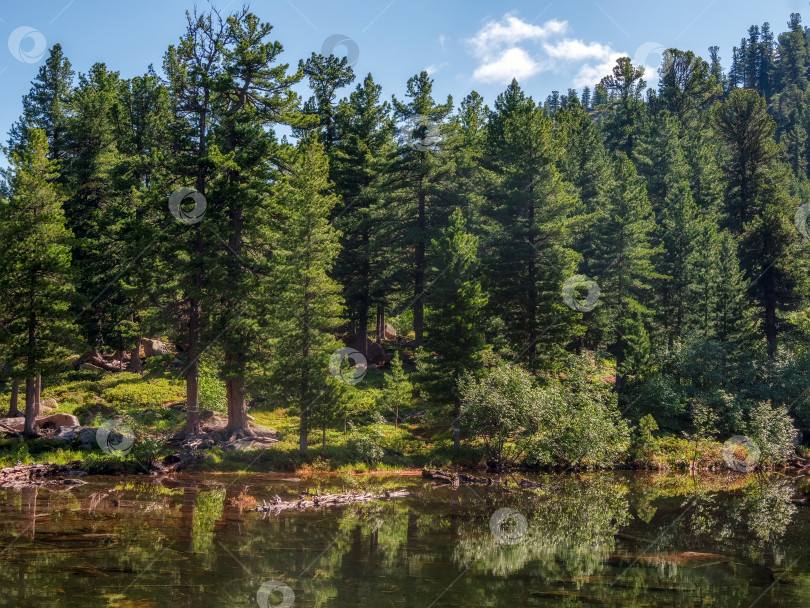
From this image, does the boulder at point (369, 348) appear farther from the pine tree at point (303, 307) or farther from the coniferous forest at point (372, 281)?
the pine tree at point (303, 307)

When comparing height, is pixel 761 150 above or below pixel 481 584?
above

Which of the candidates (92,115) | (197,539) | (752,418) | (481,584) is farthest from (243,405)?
(752,418)

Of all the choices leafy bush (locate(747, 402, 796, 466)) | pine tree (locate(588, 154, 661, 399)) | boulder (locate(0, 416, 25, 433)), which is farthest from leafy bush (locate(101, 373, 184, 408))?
leafy bush (locate(747, 402, 796, 466))

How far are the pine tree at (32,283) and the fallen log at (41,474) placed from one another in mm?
4297

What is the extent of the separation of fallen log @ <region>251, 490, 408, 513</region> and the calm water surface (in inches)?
29.2

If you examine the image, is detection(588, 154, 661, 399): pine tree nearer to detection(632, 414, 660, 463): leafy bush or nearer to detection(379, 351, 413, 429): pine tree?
detection(632, 414, 660, 463): leafy bush

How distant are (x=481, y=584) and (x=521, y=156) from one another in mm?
32810

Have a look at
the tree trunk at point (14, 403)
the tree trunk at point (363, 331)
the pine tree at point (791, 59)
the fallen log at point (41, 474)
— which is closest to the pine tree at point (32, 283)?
the fallen log at point (41, 474)

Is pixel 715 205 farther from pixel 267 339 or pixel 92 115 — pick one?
pixel 92 115

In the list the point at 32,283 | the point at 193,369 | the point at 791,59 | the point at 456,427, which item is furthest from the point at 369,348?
the point at 791,59

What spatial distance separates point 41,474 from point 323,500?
12.4 metres

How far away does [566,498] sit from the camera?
25219 millimetres

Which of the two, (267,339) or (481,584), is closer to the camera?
(481,584)

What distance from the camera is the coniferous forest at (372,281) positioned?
31.0m
